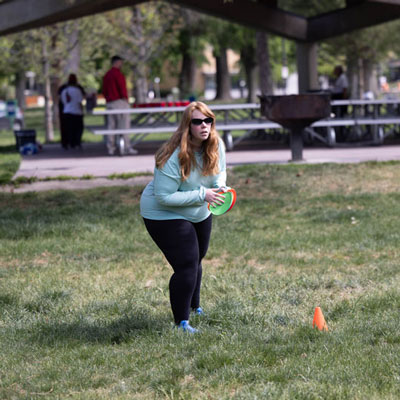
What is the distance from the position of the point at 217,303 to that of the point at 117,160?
10.1 metres

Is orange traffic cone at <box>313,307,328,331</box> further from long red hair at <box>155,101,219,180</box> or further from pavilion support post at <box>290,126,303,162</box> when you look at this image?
pavilion support post at <box>290,126,303,162</box>

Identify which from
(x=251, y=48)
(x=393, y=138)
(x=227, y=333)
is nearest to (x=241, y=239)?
(x=227, y=333)

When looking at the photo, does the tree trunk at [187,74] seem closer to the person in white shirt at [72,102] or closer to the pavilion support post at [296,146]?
the person in white shirt at [72,102]

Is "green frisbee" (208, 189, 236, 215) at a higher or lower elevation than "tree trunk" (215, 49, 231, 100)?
lower

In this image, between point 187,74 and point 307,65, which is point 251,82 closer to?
point 187,74

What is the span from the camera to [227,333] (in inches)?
192

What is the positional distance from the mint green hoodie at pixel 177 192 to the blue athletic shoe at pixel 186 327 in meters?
0.65

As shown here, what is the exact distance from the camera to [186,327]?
4.94m

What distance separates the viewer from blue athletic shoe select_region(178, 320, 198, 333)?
491 cm

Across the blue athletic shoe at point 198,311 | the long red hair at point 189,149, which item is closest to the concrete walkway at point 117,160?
the blue athletic shoe at point 198,311

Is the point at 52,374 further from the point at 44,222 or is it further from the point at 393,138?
the point at 393,138

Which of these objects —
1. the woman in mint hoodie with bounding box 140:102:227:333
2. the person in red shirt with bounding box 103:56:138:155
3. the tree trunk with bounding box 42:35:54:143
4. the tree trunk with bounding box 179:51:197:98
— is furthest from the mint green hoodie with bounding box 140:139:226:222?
the tree trunk with bounding box 179:51:197:98

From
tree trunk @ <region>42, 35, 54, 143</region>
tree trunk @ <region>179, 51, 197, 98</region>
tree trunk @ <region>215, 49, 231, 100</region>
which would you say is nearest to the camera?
tree trunk @ <region>42, 35, 54, 143</region>

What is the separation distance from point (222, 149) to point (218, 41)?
134ft
